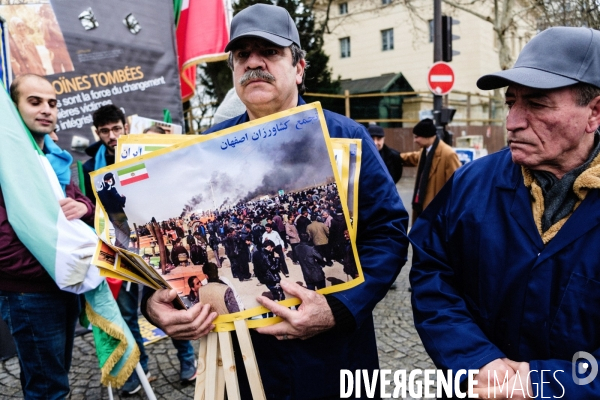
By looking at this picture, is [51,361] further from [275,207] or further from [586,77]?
[586,77]

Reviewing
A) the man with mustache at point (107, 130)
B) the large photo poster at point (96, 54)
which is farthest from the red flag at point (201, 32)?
the man with mustache at point (107, 130)

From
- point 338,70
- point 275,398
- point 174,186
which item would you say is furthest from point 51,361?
point 338,70

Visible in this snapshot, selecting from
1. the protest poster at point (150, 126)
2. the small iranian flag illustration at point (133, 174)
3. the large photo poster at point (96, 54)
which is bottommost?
the small iranian flag illustration at point (133, 174)

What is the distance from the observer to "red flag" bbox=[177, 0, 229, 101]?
4.44m

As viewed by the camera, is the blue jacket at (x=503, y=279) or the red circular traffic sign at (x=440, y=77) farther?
the red circular traffic sign at (x=440, y=77)

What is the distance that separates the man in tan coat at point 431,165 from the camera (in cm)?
531

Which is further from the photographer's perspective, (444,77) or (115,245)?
(444,77)

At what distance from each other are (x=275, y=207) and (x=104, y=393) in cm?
271

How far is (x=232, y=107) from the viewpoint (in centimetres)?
284

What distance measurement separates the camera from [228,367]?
132 cm

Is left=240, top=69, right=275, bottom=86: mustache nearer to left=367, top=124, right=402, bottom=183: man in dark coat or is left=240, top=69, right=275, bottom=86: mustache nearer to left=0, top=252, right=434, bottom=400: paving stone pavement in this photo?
left=0, top=252, right=434, bottom=400: paving stone pavement

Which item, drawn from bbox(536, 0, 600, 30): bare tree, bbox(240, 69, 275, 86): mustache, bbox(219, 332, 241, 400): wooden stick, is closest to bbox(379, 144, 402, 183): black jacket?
bbox(240, 69, 275, 86): mustache

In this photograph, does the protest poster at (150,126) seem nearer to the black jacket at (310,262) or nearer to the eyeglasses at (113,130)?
the eyeglasses at (113,130)

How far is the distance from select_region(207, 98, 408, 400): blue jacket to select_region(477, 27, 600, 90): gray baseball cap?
1.65ft
